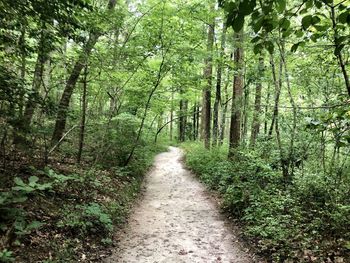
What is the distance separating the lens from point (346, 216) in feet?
17.3

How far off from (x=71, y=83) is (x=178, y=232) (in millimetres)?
5498

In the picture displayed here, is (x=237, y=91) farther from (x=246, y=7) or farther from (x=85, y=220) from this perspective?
(x=246, y=7)

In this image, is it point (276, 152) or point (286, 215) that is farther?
point (276, 152)

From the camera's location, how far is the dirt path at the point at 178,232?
5859 mm

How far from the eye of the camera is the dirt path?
5859 mm

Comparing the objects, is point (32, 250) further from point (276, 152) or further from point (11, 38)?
point (276, 152)

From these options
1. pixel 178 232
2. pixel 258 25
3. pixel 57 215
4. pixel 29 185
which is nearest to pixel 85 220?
pixel 57 215

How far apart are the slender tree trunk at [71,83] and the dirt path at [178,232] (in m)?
3.21

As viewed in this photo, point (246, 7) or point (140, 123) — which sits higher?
point (246, 7)

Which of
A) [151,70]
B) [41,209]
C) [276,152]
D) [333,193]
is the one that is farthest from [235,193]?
[151,70]

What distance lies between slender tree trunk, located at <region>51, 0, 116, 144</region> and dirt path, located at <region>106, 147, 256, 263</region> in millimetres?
3210

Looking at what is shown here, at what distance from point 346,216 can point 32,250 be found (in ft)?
16.7

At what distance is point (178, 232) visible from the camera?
7191 millimetres

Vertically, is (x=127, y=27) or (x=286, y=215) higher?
(x=127, y=27)
